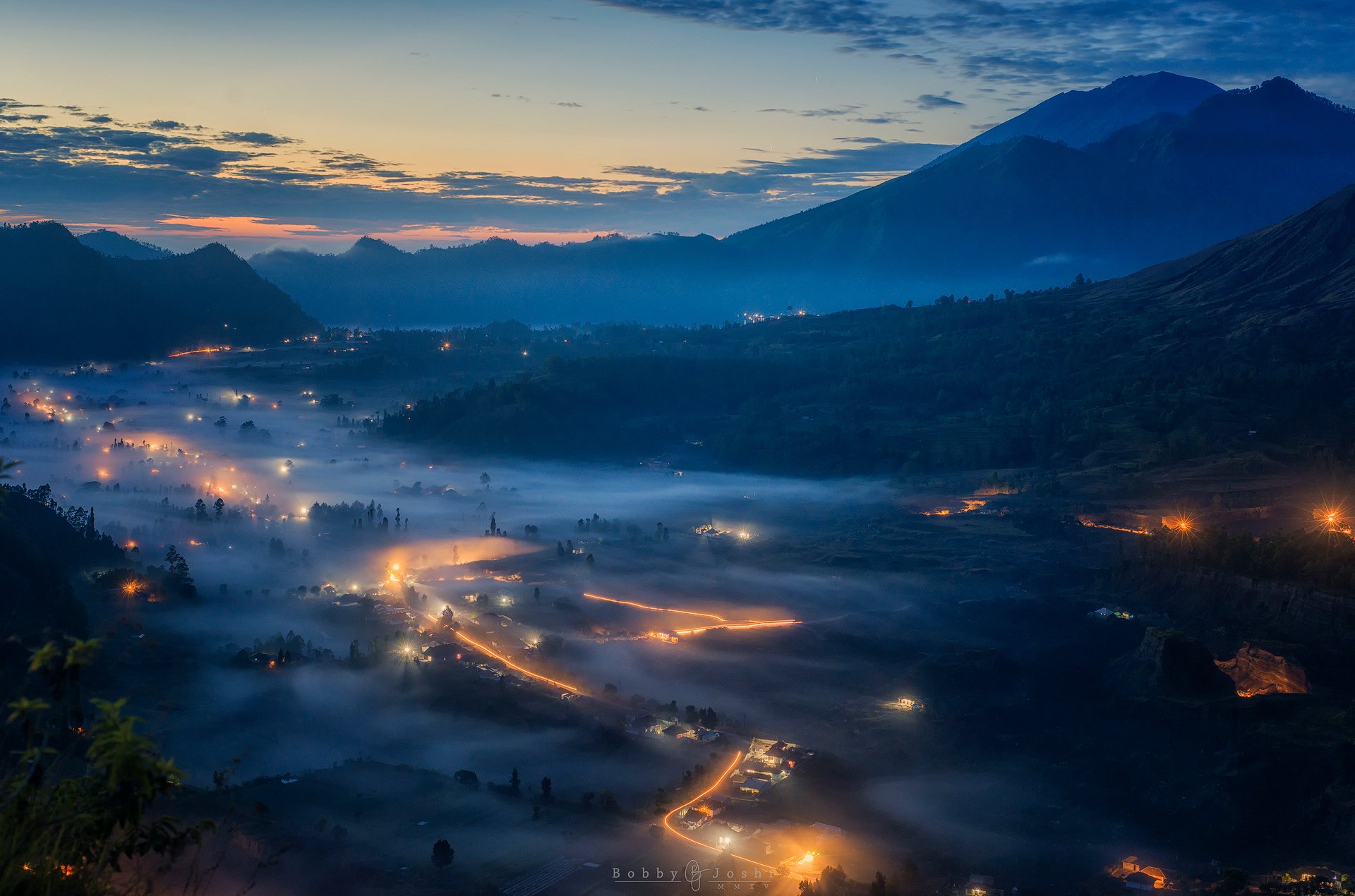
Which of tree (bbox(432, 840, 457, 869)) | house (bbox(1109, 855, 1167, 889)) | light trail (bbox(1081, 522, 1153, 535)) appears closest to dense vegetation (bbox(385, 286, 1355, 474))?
light trail (bbox(1081, 522, 1153, 535))

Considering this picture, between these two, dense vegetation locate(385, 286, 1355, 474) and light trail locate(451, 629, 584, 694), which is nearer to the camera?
light trail locate(451, 629, 584, 694)

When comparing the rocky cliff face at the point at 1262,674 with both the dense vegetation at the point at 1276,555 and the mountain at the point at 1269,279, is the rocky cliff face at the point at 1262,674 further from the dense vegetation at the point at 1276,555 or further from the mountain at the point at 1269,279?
the mountain at the point at 1269,279

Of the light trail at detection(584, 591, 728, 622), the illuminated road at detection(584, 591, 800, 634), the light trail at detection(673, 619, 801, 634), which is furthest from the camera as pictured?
the light trail at detection(584, 591, 728, 622)

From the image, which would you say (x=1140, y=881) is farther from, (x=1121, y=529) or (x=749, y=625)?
(x=1121, y=529)

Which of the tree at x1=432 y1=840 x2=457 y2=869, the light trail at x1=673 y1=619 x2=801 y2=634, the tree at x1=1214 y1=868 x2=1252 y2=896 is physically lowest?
the light trail at x1=673 y1=619 x2=801 y2=634

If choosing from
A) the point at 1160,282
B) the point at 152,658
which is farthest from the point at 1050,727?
the point at 1160,282

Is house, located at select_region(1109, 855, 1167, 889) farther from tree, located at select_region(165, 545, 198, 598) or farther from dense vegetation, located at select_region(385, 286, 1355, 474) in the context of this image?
dense vegetation, located at select_region(385, 286, 1355, 474)

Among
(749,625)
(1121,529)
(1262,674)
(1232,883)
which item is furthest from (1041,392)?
(1232,883)
